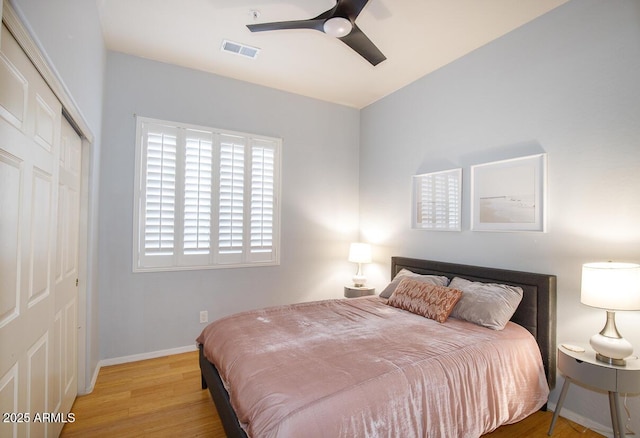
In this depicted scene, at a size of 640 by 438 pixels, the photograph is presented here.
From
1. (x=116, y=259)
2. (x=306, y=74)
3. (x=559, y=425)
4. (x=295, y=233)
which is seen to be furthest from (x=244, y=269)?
Result: (x=559, y=425)

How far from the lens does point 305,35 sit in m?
2.88

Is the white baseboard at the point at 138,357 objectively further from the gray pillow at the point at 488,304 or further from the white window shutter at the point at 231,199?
the gray pillow at the point at 488,304

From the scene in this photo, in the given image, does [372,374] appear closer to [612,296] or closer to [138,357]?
[612,296]

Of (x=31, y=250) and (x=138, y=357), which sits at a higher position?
(x=31, y=250)

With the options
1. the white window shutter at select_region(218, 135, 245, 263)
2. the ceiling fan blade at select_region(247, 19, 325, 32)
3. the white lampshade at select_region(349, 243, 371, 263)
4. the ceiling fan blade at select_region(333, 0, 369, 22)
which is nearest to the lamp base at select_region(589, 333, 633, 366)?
the white lampshade at select_region(349, 243, 371, 263)

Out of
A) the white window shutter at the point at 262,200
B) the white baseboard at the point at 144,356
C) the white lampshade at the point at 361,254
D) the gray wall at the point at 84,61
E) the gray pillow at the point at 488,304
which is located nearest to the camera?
the gray wall at the point at 84,61

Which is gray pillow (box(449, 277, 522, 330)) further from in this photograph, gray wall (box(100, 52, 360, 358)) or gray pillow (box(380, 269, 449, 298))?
gray wall (box(100, 52, 360, 358))

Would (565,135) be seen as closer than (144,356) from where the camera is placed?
Yes

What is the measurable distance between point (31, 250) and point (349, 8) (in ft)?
7.26

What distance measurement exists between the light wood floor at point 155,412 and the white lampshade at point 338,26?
113 inches

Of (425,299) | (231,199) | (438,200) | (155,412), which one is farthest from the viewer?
(231,199)

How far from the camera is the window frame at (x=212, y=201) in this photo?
3258mm

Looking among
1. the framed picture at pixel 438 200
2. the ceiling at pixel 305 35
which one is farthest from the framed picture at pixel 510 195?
the ceiling at pixel 305 35

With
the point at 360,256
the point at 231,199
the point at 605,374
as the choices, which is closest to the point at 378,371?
the point at 605,374
